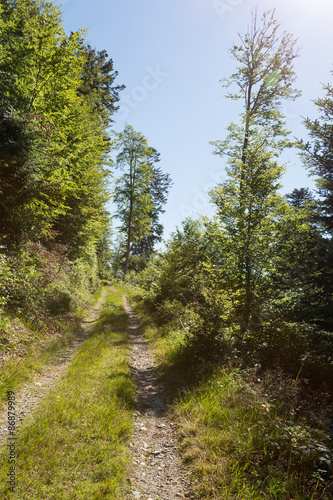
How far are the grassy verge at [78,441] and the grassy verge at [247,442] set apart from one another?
120 centimetres

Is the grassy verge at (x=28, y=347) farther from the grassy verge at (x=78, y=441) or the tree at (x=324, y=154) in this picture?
the tree at (x=324, y=154)

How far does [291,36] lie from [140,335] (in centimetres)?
1910

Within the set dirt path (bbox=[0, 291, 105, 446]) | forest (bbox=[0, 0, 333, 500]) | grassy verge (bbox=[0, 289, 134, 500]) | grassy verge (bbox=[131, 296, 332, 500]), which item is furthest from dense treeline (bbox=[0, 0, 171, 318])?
grassy verge (bbox=[131, 296, 332, 500])

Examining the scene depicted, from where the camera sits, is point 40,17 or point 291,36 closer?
point 40,17

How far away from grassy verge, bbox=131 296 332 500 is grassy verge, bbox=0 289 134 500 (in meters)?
1.20

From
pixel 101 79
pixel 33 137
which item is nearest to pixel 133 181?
pixel 101 79

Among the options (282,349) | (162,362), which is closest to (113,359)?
(162,362)

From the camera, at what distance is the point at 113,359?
302 inches

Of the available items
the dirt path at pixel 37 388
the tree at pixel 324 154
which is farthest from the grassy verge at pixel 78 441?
the tree at pixel 324 154

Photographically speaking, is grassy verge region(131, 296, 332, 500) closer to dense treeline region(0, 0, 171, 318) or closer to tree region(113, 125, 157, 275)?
dense treeline region(0, 0, 171, 318)

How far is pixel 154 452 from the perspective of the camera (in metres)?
4.30

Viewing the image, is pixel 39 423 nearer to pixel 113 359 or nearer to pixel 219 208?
pixel 113 359

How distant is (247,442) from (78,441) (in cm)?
275

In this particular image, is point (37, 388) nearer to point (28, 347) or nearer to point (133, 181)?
point (28, 347)
